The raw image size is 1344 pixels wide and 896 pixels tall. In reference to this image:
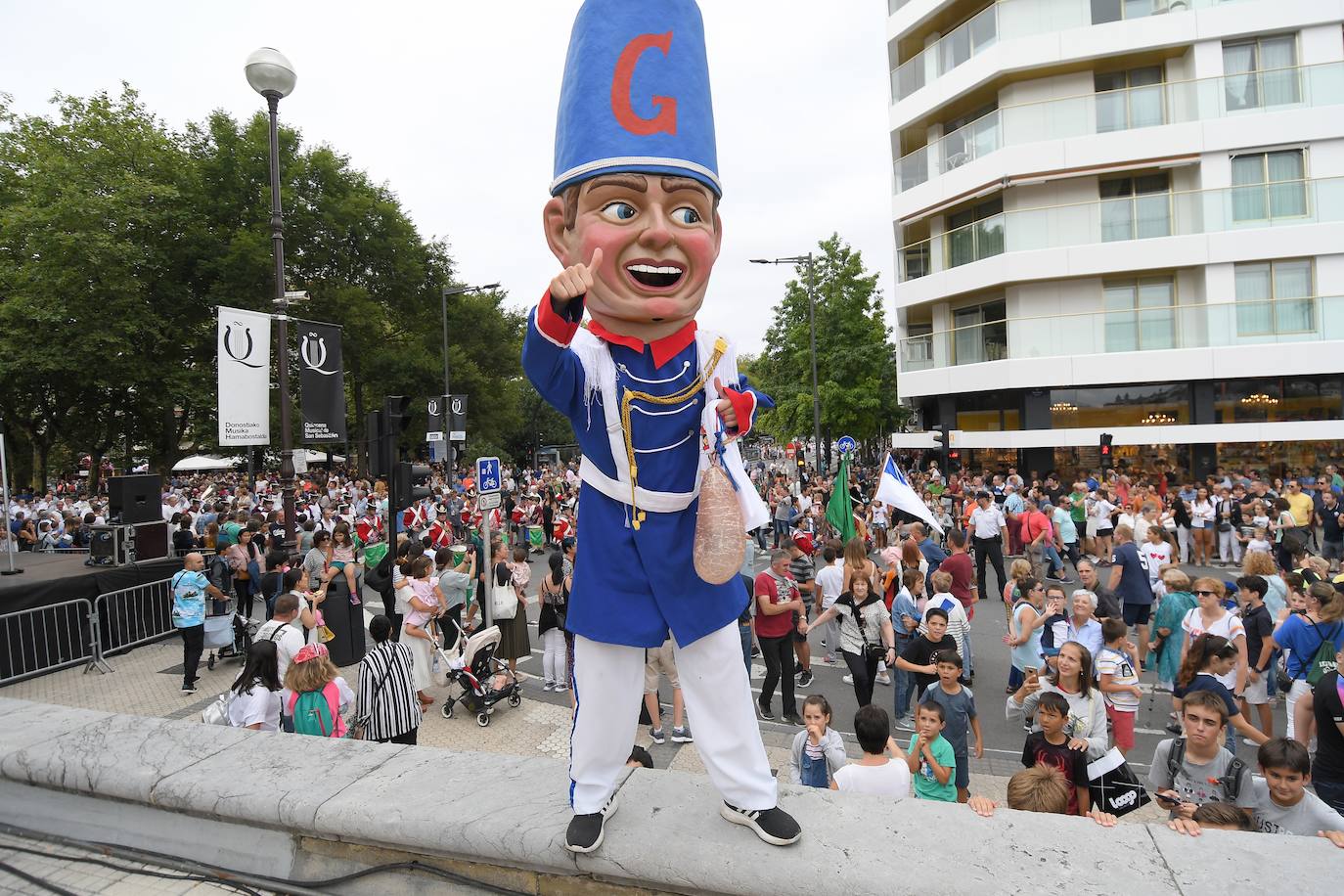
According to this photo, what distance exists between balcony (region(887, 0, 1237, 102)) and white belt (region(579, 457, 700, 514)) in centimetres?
2432

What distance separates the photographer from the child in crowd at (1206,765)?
3684 mm

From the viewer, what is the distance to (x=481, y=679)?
7613 mm

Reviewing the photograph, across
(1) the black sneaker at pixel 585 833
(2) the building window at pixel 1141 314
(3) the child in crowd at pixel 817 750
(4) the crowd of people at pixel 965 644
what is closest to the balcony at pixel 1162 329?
(2) the building window at pixel 1141 314

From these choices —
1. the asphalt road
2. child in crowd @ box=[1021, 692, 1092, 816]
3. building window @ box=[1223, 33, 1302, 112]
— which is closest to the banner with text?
the asphalt road

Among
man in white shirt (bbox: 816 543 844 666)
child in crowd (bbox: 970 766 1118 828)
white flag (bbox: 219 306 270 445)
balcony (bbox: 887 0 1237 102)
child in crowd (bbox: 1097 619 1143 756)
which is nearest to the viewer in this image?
child in crowd (bbox: 970 766 1118 828)

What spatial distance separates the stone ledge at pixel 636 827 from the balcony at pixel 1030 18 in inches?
969

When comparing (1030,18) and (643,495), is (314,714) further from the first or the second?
(1030,18)

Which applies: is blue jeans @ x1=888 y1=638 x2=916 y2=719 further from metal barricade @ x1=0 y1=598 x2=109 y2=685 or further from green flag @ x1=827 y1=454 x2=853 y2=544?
metal barricade @ x1=0 y1=598 x2=109 y2=685

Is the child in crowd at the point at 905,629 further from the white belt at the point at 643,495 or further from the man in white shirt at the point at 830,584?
the white belt at the point at 643,495

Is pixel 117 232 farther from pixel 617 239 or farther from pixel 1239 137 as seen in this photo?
pixel 1239 137

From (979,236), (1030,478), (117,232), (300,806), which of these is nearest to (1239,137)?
(979,236)

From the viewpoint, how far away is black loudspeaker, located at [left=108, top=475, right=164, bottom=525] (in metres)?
10.2

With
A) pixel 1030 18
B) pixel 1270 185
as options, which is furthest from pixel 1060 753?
pixel 1030 18

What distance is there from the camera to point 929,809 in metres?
2.93
